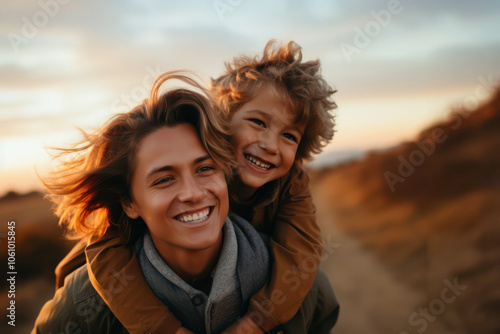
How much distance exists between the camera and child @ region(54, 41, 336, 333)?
2.15 meters

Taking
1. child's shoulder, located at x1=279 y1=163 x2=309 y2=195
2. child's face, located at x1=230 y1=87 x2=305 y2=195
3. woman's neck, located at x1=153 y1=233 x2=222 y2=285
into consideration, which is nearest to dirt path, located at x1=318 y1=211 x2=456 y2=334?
child's shoulder, located at x1=279 y1=163 x2=309 y2=195

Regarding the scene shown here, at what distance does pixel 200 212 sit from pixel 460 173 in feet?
20.2

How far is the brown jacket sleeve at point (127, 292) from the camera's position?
204 centimetres

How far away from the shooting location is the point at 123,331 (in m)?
2.27

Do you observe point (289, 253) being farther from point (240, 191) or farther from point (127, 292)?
point (127, 292)

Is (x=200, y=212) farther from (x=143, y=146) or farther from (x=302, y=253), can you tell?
(x=302, y=253)

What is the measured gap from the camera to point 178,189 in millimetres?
2090

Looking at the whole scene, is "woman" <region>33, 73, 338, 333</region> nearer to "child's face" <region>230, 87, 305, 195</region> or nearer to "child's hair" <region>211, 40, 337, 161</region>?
"child's face" <region>230, 87, 305, 195</region>

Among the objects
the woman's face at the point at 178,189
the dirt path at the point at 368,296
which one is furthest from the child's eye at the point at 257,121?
the dirt path at the point at 368,296

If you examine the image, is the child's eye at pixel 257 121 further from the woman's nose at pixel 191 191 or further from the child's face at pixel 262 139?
the woman's nose at pixel 191 191

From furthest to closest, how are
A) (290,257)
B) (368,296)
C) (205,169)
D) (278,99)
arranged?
(368,296), (278,99), (290,257), (205,169)

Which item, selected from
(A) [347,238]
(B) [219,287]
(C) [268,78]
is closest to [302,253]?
(B) [219,287]

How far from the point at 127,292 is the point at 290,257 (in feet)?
3.25

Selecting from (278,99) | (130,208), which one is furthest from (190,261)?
(278,99)
